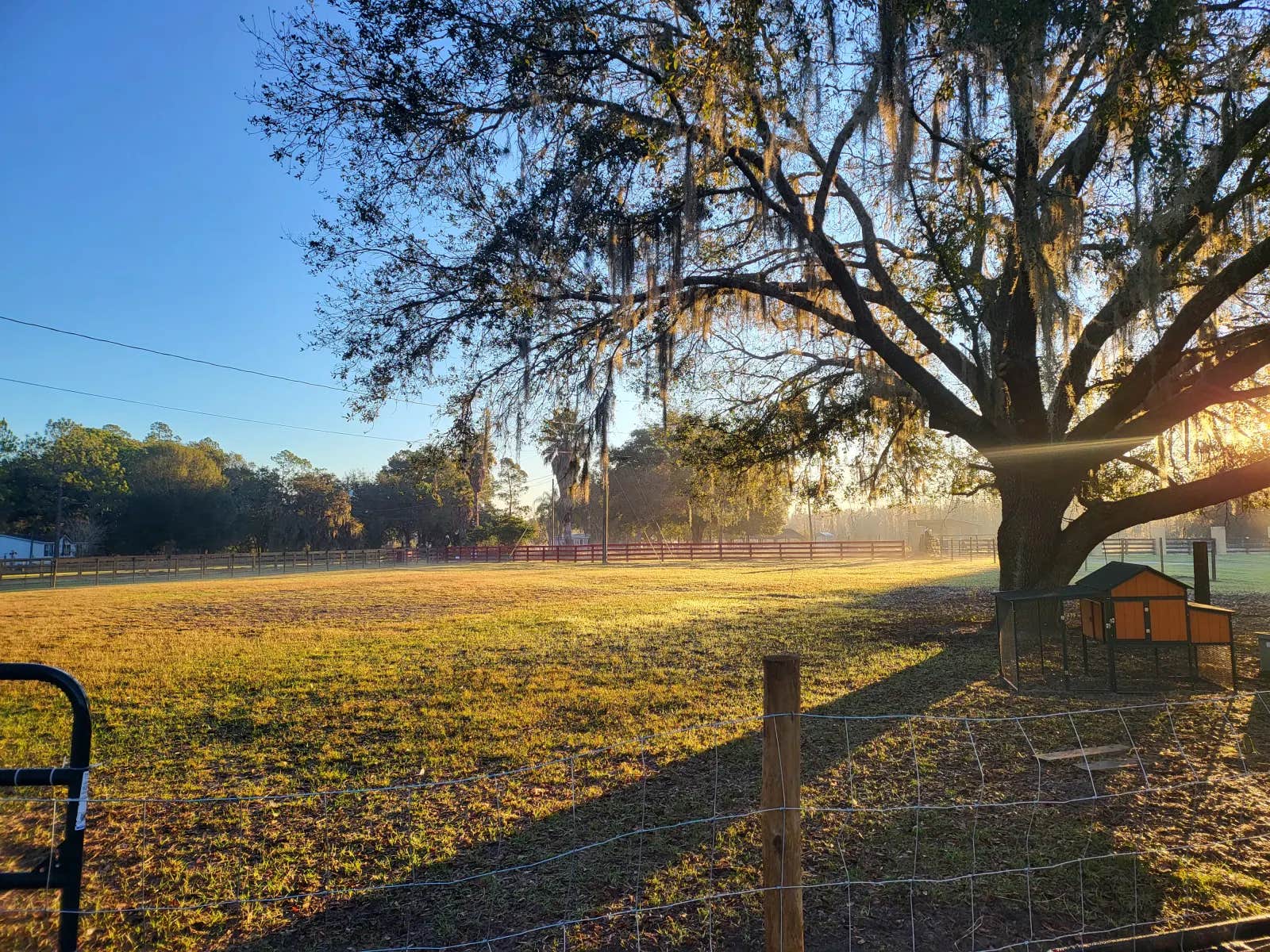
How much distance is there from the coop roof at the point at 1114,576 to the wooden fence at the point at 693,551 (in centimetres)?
3056

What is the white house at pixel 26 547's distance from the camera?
48594 millimetres

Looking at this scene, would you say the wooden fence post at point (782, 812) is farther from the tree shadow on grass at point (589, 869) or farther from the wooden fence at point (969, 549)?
the wooden fence at point (969, 549)

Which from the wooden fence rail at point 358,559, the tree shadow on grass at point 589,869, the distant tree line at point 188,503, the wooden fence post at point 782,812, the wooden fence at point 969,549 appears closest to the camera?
the wooden fence post at point 782,812

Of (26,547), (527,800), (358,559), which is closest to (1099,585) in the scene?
(527,800)

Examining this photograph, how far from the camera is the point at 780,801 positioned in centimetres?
235

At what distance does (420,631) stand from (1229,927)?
10.5m

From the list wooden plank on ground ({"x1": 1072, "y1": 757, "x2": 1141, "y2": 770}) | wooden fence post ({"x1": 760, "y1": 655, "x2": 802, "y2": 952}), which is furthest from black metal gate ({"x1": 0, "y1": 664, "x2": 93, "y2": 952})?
wooden plank on ground ({"x1": 1072, "y1": 757, "x2": 1141, "y2": 770})

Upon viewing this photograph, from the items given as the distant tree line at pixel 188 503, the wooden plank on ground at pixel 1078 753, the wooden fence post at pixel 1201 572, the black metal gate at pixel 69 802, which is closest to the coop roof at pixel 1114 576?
the wooden fence post at pixel 1201 572

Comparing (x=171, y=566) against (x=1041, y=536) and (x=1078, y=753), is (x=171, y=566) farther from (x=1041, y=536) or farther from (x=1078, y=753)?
(x=1078, y=753)

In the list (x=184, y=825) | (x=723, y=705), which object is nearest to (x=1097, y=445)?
(x=723, y=705)

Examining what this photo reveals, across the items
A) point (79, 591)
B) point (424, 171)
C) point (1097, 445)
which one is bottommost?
point (79, 591)

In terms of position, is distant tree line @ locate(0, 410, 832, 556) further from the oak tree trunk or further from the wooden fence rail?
the oak tree trunk

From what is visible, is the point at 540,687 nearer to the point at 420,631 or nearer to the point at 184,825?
the point at 184,825

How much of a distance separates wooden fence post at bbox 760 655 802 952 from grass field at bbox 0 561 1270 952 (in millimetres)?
411
